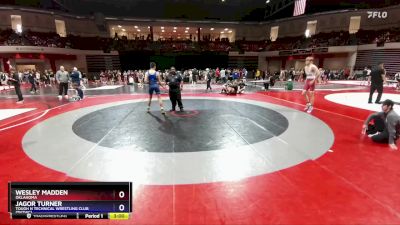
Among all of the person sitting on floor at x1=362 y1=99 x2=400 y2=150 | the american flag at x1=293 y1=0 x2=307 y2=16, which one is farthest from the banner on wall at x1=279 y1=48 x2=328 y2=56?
the person sitting on floor at x1=362 y1=99 x2=400 y2=150

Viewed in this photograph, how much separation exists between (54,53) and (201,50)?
18.0m

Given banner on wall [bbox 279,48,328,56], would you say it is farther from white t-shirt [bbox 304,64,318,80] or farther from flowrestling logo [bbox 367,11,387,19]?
white t-shirt [bbox 304,64,318,80]

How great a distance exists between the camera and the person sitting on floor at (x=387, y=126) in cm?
453

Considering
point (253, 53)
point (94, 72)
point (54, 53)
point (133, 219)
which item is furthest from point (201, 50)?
point (133, 219)

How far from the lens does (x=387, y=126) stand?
4.65 metres

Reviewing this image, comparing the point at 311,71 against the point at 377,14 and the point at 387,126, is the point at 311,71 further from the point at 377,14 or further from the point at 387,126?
the point at 377,14

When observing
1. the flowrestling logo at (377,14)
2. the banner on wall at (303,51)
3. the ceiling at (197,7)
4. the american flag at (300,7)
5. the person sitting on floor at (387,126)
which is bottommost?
the person sitting on floor at (387,126)

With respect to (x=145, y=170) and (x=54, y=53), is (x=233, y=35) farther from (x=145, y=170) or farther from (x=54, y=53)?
(x=145, y=170)
